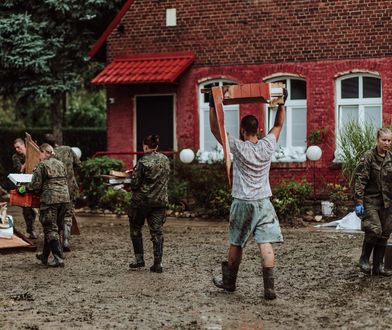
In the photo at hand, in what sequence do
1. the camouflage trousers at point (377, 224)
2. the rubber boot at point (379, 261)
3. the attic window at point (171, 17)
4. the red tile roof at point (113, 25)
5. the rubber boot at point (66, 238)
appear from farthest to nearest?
the red tile roof at point (113, 25) < the attic window at point (171, 17) < the rubber boot at point (66, 238) < the rubber boot at point (379, 261) < the camouflage trousers at point (377, 224)

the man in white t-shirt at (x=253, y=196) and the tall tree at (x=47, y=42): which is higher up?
the tall tree at (x=47, y=42)

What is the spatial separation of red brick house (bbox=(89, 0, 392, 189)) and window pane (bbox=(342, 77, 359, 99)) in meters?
0.02

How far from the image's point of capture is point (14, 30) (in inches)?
901

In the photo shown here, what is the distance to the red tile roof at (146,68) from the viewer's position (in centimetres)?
1972

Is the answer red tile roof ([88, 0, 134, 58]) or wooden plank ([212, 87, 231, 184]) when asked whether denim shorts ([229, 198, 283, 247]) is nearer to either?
wooden plank ([212, 87, 231, 184])

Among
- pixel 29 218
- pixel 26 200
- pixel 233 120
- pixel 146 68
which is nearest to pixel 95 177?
pixel 146 68

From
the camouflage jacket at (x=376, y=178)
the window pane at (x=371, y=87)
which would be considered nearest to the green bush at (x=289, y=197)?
the window pane at (x=371, y=87)

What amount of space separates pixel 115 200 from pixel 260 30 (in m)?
4.80

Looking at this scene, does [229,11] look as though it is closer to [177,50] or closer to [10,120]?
[177,50]

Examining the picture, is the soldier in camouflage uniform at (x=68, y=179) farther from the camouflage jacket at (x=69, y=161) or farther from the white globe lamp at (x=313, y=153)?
the white globe lamp at (x=313, y=153)

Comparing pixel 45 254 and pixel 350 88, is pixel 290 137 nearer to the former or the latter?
pixel 350 88

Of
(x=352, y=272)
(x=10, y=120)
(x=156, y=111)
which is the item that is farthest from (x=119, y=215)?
(x=10, y=120)

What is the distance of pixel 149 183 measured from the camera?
1109 cm

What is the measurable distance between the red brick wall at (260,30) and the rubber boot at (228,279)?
10109mm
